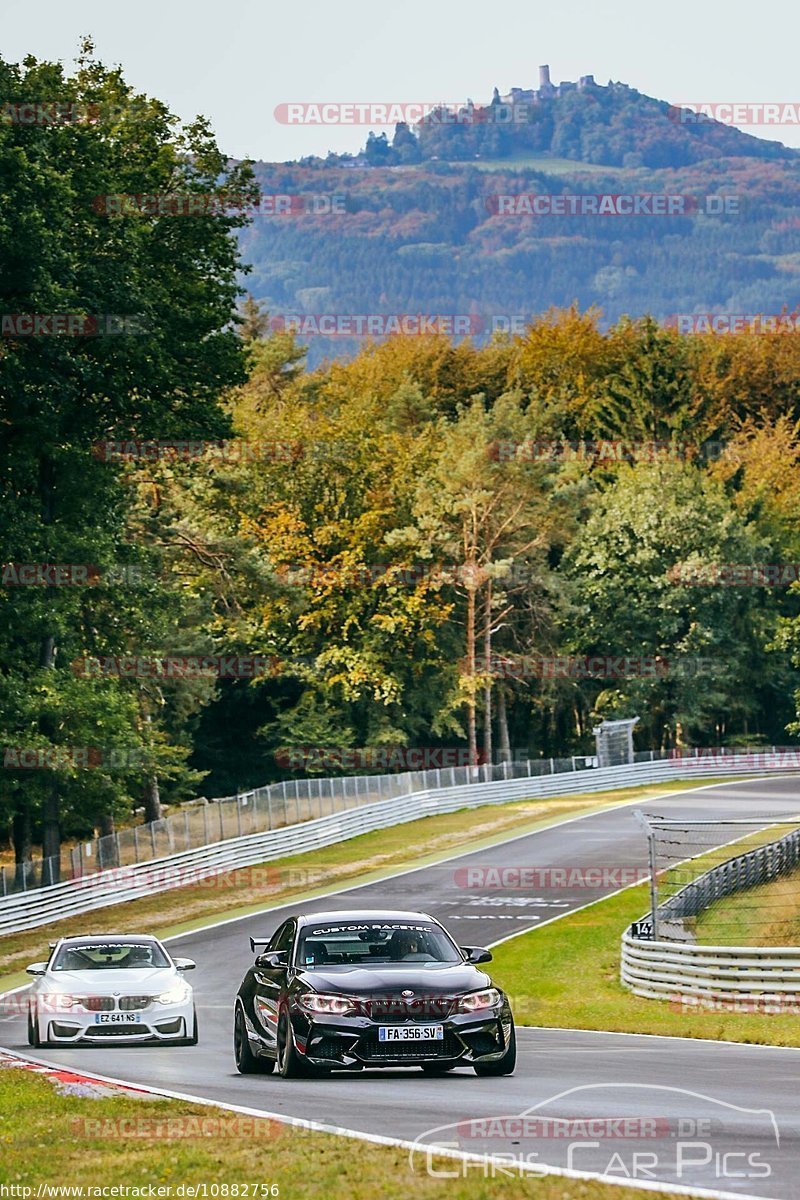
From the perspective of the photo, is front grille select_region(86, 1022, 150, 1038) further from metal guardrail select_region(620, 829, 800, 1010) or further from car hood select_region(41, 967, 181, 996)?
metal guardrail select_region(620, 829, 800, 1010)

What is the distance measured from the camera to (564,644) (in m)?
90.1

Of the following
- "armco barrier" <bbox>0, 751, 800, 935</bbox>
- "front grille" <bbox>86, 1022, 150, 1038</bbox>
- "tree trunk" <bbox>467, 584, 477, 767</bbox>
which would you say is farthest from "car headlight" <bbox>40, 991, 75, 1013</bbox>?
"tree trunk" <bbox>467, 584, 477, 767</bbox>

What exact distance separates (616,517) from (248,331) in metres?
46.7

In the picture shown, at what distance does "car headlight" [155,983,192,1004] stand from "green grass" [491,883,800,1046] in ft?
18.1

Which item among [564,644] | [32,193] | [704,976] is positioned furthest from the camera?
[564,644]

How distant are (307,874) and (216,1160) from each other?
41.7 meters

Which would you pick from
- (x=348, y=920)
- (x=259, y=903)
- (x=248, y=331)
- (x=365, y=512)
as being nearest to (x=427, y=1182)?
(x=348, y=920)

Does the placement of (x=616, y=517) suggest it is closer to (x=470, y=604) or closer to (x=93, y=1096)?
(x=470, y=604)

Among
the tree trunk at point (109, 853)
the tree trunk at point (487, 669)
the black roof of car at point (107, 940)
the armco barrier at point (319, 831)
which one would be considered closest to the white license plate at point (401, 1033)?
the black roof of car at point (107, 940)

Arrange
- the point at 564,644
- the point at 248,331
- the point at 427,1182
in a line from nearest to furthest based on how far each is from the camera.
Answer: the point at 427,1182, the point at 564,644, the point at 248,331

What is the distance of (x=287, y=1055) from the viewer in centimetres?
1491

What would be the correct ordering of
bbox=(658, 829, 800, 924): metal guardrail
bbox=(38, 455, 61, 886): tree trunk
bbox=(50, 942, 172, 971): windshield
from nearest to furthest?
bbox=(50, 942, 172, 971): windshield, bbox=(658, 829, 800, 924): metal guardrail, bbox=(38, 455, 61, 886): tree trunk

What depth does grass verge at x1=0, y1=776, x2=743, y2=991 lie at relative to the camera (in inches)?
1688

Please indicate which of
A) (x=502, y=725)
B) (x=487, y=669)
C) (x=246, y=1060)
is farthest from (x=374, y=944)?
(x=502, y=725)
